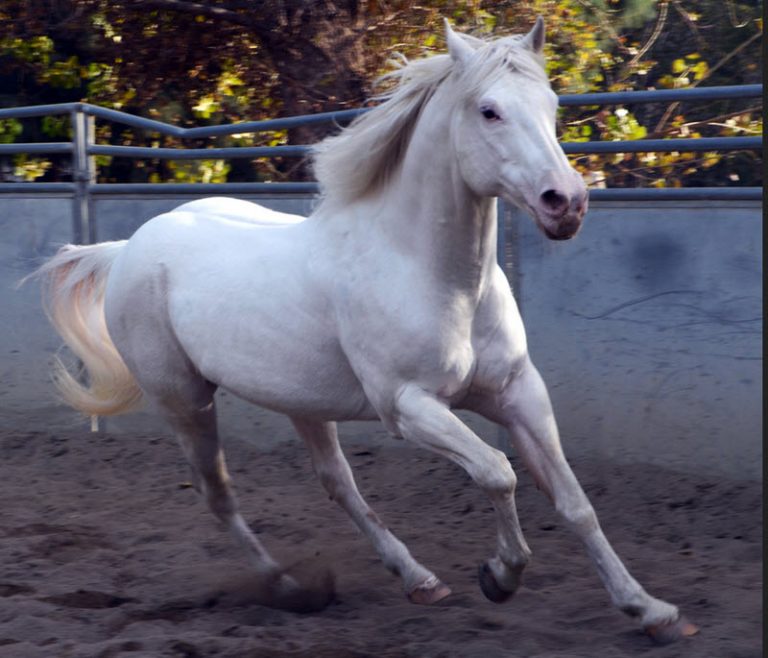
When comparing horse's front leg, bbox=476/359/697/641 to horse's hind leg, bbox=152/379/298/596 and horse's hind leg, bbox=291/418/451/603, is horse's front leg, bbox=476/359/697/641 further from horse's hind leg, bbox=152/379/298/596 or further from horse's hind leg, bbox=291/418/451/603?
Result: horse's hind leg, bbox=152/379/298/596

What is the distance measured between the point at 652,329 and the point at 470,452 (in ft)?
6.17

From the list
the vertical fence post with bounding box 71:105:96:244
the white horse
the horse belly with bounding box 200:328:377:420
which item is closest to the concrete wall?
the white horse

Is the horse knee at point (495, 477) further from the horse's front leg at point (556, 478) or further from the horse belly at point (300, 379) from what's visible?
the horse belly at point (300, 379)

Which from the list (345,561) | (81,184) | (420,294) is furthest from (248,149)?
(420,294)

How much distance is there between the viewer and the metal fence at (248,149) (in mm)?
4785

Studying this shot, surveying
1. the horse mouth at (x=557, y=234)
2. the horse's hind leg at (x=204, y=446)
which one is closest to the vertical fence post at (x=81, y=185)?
the horse's hind leg at (x=204, y=446)

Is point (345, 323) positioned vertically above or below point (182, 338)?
above

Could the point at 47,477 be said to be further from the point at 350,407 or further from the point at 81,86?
the point at 81,86

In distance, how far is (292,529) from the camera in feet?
15.8

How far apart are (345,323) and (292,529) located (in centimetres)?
155

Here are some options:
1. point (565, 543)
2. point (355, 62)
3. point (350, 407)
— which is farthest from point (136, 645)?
point (355, 62)

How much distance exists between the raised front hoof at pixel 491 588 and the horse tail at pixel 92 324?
6.46 feet

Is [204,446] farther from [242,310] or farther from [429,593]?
[429,593]

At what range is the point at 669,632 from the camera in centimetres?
320
